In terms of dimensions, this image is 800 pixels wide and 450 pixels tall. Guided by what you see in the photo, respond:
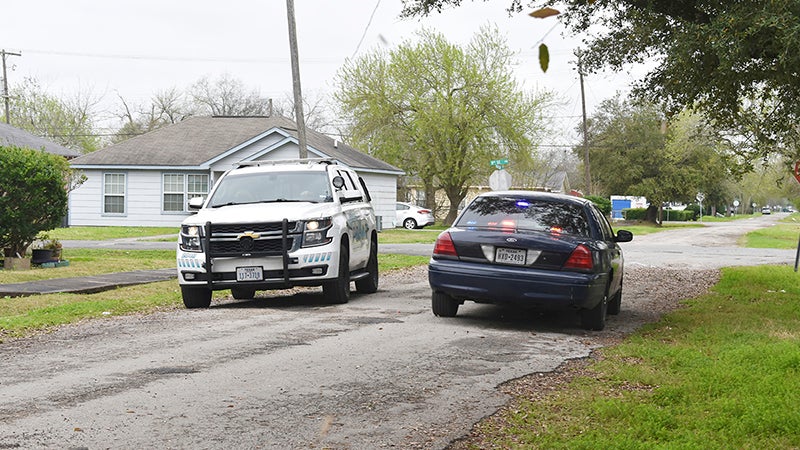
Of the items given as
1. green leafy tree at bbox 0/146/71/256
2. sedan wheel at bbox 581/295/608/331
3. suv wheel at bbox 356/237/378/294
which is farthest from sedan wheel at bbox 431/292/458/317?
green leafy tree at bbox 0/146/71/256

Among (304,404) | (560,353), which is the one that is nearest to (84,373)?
(304,404)

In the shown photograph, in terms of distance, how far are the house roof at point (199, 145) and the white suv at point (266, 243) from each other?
23672 mm

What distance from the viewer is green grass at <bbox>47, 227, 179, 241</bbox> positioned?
1205 inches

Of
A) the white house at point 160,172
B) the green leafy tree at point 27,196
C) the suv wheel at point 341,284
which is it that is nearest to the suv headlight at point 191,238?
the suv wheel at point 341,284

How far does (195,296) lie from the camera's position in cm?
1180

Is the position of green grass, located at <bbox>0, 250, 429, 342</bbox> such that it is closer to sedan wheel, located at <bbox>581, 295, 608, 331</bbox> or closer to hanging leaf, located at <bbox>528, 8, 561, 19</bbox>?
sedan wheel, located at <bbox>581, 295, 608, 331</bbox>

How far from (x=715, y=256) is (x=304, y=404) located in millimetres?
22051

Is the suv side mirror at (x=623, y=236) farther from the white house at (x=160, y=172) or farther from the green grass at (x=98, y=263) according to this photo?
the white house at (x=160, y=172)

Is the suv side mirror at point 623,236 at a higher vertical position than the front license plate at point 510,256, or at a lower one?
higher

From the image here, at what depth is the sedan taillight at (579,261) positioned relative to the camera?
31.3ft

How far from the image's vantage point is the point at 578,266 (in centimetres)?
955

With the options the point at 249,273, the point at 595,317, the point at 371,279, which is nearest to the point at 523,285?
the point at 595,317

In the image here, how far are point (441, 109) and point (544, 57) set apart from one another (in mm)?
42702

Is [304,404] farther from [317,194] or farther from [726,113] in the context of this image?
[726,113]
